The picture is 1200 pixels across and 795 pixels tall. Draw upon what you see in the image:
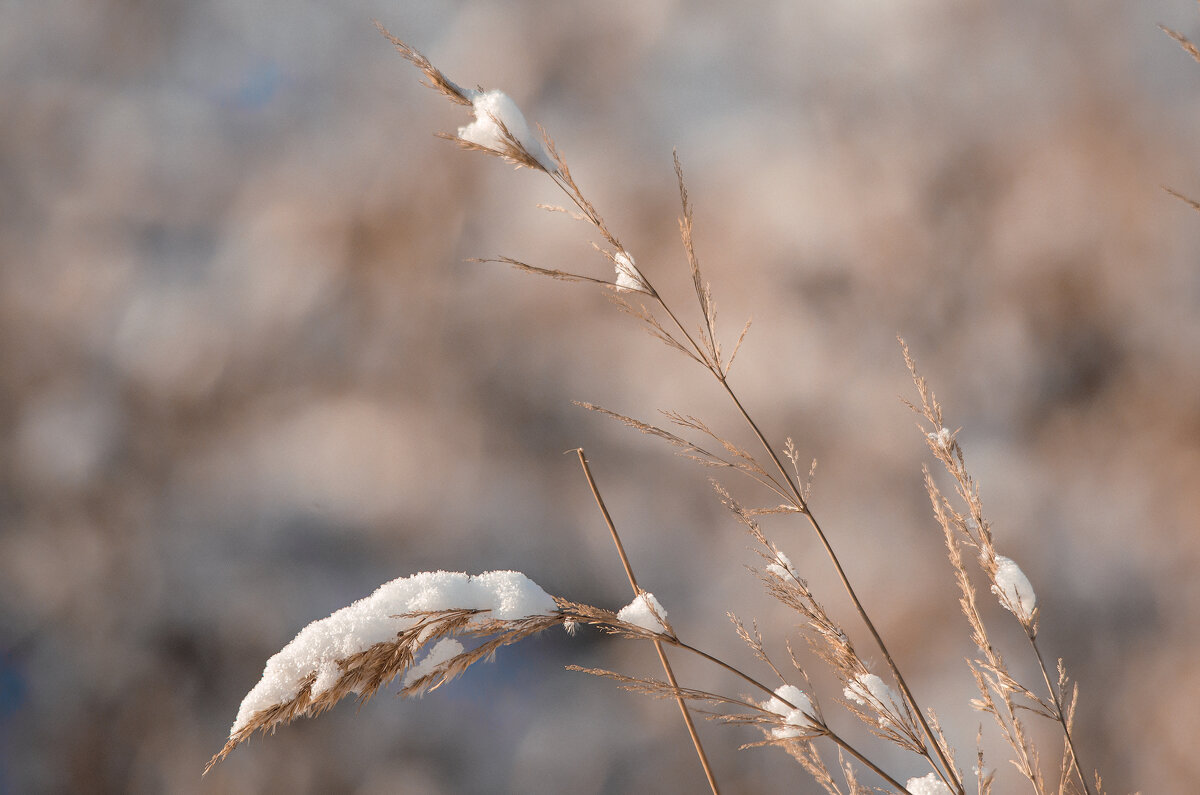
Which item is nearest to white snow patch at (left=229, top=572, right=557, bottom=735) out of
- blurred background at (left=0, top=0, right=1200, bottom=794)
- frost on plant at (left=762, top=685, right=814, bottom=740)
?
frost on plant at (left=762, top=685, right=814, bottom=740)

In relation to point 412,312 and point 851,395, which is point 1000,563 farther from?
point 412,312

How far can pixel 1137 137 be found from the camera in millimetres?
1612

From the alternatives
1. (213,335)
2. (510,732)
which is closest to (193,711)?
(510,732)

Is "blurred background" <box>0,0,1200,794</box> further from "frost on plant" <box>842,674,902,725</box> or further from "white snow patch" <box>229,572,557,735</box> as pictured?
"white snow patch" <box>229,572,557,735</box>

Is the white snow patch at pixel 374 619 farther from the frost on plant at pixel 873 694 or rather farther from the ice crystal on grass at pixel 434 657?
the frost on plant at pixel 873 694

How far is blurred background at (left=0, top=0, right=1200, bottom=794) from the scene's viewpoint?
5.33ft

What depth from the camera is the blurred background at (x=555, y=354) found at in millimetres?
1624

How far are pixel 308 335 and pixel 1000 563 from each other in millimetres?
1856

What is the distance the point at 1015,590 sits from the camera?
0.68m

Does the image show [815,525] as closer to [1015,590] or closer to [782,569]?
[782,569]

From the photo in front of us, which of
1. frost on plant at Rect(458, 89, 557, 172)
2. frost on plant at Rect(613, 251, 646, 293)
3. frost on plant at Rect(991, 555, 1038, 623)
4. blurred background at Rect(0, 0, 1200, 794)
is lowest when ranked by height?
blurred background at Rect(0, 0, 1200, 794)

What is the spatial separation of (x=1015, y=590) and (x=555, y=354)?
1430 millimetres

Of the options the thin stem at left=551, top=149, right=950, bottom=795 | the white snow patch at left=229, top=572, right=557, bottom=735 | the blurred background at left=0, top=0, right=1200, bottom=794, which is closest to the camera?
the white snow patch at left=229, top=572, right=557, bottom=735

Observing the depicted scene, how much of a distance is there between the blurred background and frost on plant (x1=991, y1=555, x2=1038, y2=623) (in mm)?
1034
